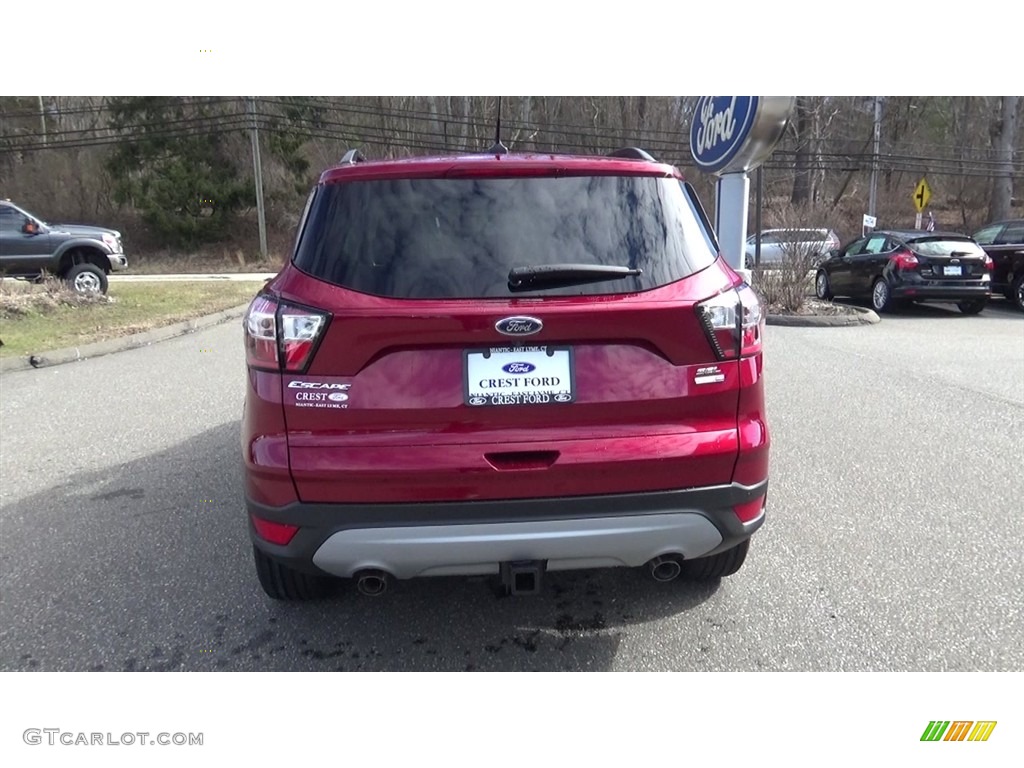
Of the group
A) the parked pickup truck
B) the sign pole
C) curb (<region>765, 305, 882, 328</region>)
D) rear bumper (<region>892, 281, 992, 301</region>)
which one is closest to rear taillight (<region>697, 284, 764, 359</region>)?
the sign pole

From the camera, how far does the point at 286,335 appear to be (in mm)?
2238

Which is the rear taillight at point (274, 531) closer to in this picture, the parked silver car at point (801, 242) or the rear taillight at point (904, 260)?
the parked silver car at point (801, 242)

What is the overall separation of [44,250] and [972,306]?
17.3 meters

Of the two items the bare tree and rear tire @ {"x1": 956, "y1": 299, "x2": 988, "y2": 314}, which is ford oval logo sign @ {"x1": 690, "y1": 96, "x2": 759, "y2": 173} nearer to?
rear tire @ {"x1": 956, "y1": 299, "x2": 988, "y2": 314}

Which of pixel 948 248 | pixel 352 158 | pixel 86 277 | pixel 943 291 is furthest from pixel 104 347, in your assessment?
pixel 948 248

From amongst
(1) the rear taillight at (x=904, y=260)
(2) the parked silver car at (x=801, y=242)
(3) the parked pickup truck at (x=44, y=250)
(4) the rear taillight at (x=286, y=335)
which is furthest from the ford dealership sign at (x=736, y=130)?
(3) the parked pickup truck at (x=44, y=250)

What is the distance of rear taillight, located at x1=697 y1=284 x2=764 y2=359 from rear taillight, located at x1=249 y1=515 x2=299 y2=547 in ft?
4.99

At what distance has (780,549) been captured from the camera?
3438 millimetres

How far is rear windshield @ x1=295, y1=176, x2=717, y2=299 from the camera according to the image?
7.48 feet
